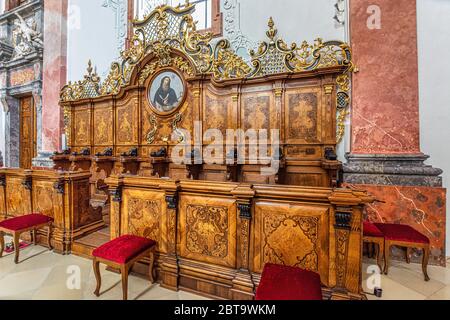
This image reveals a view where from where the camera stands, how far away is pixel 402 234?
8.07 ft

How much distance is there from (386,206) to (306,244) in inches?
74.4

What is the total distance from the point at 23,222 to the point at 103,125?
9.61 ft

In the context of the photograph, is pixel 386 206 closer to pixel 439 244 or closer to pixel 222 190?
pixel 439 244

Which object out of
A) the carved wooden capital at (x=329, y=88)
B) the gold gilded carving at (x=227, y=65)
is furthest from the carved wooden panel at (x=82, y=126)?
the carved wooden capital at (x=329, y=88)

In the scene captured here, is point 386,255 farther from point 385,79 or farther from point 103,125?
point 103,125

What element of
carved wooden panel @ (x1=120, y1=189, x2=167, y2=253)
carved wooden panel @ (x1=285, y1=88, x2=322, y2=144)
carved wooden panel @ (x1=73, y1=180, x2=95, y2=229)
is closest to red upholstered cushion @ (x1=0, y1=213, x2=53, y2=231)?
carved wooden panel @ (x1=73, y1=180, x2=95, y2=229)

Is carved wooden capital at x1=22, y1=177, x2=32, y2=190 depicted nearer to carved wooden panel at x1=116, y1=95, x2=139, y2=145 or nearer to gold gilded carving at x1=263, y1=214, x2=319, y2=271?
carved wooden panel at x1=116, y1=95, x2=139, y2=145

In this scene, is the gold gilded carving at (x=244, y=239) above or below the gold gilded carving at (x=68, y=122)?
below

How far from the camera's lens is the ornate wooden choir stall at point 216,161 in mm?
1835

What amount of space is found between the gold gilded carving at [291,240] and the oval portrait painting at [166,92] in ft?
11.1

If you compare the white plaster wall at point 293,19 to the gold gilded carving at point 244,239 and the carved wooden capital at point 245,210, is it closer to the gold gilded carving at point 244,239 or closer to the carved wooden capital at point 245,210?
the carved wooden capital at point 245,210

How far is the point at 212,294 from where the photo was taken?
214cm

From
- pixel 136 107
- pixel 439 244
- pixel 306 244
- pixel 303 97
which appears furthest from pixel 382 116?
pixel 136 107

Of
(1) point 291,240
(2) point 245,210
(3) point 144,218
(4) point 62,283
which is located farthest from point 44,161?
(1) point 291,240
